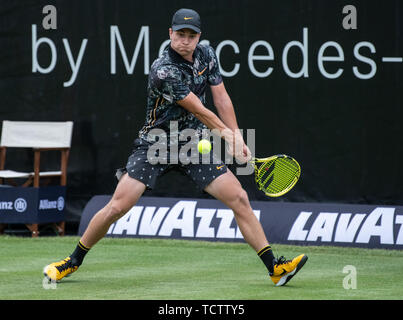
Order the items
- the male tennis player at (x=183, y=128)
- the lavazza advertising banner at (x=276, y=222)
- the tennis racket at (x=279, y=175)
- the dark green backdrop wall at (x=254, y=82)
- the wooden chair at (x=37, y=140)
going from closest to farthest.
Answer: the male tennis player at (x=183, y=128), the tennis racket at (x=279, y=175), the lavazza advertising banner at (x=276, y=222), the dark green backdrop wall at (x=254, y=82), the wooden chair at (x=37, y=140)

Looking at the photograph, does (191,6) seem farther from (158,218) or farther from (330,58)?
(158,218)

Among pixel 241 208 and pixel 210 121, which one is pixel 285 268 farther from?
pixel 210 121

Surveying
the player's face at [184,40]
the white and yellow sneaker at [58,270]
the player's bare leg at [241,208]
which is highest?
the player's face at [184,40]

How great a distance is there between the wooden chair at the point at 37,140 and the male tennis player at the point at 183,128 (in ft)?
9.56

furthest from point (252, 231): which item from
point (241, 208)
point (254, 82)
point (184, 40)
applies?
point (254, 82)

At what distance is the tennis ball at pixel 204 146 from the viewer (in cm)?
538

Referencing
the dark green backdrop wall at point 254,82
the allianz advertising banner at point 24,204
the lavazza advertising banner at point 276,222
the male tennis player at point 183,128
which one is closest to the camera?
the male tennis player at point 183,128

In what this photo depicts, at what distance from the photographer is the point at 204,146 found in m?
5.38

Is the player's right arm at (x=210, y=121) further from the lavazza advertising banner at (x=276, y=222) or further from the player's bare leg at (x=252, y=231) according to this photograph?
the lavazza advertising banner at (x=276, y=222)

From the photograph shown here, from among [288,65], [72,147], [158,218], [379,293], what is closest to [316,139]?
[288,65]

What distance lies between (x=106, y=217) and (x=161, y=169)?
439 mm

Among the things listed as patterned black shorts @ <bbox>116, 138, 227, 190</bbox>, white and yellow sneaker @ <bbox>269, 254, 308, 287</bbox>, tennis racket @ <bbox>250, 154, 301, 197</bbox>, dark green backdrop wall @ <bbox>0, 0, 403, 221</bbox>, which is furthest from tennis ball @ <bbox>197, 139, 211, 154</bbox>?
dark green backdrop wall @ <bbox>0, 0, 403, 221</bbox>

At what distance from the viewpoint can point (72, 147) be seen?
863cm

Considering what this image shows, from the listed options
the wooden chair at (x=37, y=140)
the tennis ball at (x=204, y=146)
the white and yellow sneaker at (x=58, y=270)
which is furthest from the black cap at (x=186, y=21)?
the wooden chair at (x=37, y=140)
